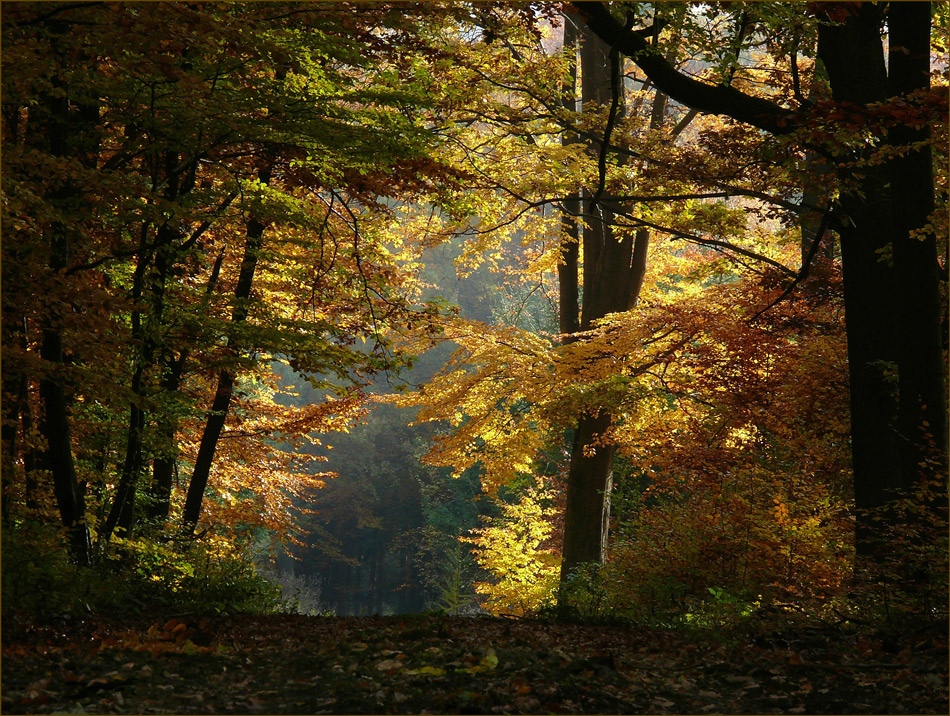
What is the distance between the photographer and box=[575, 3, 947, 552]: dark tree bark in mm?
5871

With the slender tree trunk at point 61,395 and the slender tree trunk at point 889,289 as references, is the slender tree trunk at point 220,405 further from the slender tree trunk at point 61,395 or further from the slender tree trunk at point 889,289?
the slender tree trunk at point 889,289

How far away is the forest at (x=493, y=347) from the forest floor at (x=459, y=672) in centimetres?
3

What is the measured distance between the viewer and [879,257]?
657cm

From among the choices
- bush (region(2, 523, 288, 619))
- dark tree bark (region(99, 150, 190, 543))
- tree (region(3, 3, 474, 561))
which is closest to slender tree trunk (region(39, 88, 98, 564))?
tree (region(3, 3, 474, 561))

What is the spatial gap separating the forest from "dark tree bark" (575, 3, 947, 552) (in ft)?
0.09

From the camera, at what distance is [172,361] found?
9766 mm

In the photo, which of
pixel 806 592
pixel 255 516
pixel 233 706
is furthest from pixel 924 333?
pixel 255 516

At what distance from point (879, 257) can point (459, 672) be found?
16.7 feet

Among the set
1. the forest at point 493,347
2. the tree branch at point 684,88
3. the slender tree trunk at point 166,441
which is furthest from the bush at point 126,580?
the tree branch at point 684,88

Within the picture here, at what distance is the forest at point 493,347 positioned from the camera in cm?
481

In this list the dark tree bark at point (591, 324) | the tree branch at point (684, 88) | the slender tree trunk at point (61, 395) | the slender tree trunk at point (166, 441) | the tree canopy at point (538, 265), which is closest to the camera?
the tree canopy at point (538, 265)

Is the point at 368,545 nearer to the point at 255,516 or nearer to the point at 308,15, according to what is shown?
the point at 255,516

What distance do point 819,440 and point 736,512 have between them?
1.33m

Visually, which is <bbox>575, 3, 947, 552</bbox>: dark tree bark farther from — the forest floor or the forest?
the forest floor
